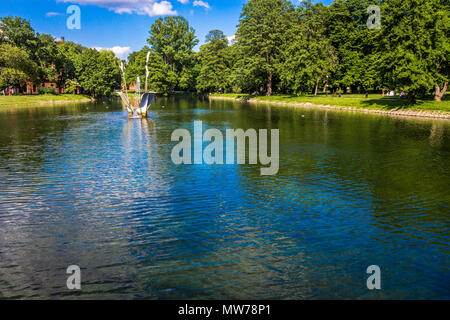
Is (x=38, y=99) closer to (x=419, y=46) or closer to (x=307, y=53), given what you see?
(x=307, y=53)

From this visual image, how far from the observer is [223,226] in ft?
49.9

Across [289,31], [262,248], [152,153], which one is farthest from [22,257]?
[289,31]

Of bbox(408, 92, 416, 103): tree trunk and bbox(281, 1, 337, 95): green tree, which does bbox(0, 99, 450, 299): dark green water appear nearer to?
bbox(408, 92, 416, 103): tree trunk

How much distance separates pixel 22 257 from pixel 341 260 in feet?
39.5

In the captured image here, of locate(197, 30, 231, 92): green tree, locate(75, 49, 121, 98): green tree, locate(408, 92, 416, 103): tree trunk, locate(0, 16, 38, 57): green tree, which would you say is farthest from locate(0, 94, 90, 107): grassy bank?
locate(408, 92, 416, 103): tree trunk

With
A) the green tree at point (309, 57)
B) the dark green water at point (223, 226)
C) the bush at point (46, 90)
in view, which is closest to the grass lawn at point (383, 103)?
the green tree at point (309, 57)

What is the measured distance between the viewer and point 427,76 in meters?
58.8

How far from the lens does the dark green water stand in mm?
10891

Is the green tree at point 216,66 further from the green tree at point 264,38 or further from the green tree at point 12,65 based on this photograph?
the green tree at point 12,65

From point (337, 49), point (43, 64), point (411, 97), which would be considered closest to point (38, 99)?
point (43, 64)

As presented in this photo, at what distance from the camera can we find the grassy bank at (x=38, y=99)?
95738 mm

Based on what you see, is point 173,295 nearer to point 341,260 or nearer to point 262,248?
point 262,248
